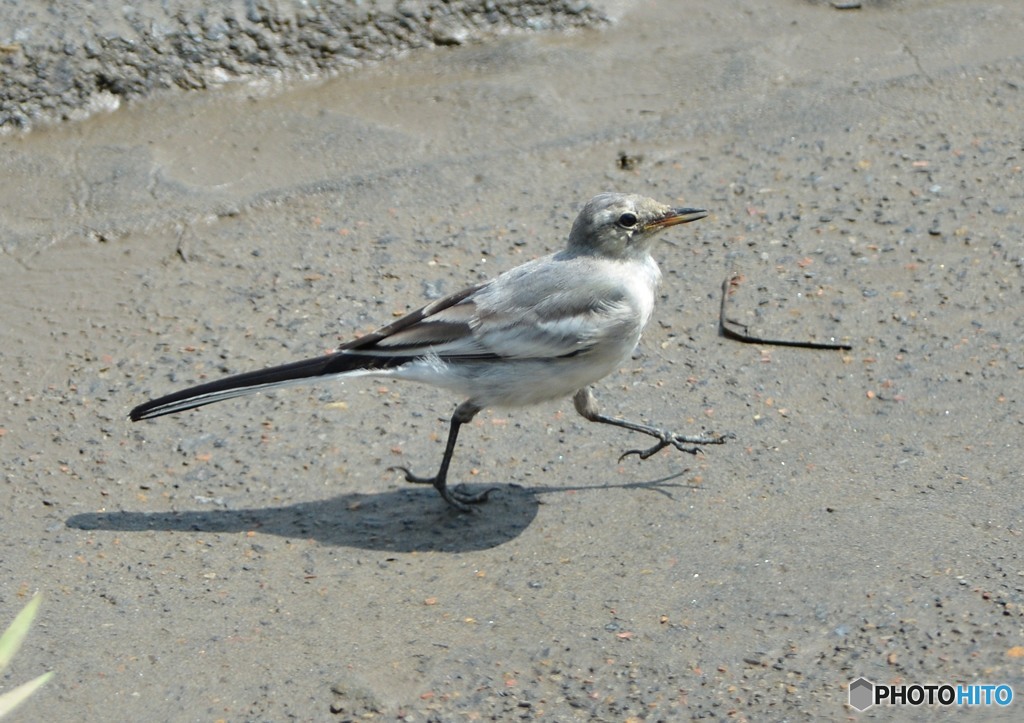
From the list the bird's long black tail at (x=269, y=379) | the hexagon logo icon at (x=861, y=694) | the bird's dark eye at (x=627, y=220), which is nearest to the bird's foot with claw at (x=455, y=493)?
the bird's long black tail at (x=269, y=379)

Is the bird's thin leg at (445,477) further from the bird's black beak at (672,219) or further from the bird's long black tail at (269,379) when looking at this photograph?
the bird's black beak at (672,219)

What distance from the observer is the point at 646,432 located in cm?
555

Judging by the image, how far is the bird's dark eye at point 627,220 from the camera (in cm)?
539

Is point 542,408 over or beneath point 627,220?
beneath

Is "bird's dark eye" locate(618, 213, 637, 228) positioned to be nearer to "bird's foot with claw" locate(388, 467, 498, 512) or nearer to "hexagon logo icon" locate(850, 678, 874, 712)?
"bird's foot with claw" locate(388, 467, 498, 512)

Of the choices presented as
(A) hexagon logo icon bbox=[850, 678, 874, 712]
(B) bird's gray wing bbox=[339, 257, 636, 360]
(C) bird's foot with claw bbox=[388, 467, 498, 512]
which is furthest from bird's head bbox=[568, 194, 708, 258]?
(A) hexagon logo icon bbox=[850, 678, 874, 712]

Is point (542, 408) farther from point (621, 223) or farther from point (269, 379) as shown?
point (269, 379)

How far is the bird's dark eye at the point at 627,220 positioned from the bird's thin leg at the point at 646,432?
28.5 inches

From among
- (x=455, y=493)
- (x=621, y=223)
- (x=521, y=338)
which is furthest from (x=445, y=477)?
(x=621, y=223)

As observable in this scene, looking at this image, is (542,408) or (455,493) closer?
(455,493)

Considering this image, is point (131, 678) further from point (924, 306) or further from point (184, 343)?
point (924, 306)

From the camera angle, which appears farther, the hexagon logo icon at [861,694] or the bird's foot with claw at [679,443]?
the bird's foot with claw at [679,443]

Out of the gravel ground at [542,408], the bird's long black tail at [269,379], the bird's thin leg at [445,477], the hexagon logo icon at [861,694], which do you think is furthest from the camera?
the bird's thin leg at [445,477]

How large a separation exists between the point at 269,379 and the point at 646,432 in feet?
5.31
